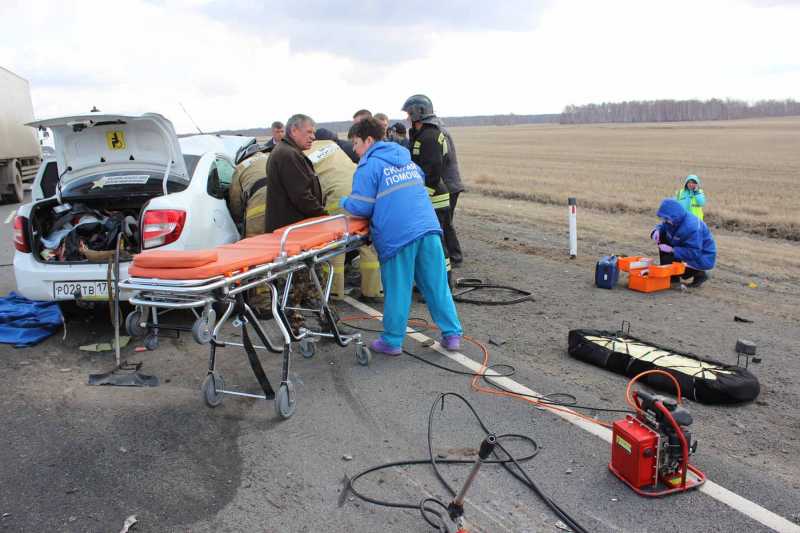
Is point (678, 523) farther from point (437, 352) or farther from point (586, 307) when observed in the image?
point (586, 307)

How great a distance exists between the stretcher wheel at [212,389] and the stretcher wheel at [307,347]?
41.3 inches

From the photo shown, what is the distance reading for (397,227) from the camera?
5426 millimetres

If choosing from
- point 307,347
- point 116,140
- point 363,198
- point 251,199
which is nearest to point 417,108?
point 251,199

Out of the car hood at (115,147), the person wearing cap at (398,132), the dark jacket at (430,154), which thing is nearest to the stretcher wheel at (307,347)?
the car hood at (115,147)

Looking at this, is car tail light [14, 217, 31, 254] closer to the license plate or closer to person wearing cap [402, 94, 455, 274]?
the license plate

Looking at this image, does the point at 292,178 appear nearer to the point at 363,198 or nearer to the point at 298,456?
the point at 363,198

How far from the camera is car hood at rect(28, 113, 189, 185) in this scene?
6.57 m

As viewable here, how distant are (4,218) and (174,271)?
1432 centimetres

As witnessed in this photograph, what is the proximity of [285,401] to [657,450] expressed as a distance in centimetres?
230

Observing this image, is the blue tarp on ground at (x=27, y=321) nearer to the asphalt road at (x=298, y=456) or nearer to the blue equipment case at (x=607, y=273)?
the asphalt road at (x=298, y=456)

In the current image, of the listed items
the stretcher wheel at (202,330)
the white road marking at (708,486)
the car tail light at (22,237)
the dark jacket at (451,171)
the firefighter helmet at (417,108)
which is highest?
the firefighter helmet at (417,108)

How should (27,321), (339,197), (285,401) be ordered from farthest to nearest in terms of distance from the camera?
(339,197)
(27,321)
(285,401)

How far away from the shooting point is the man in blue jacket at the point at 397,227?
5.43m

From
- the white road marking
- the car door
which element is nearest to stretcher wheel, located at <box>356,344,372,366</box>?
the white road marking
